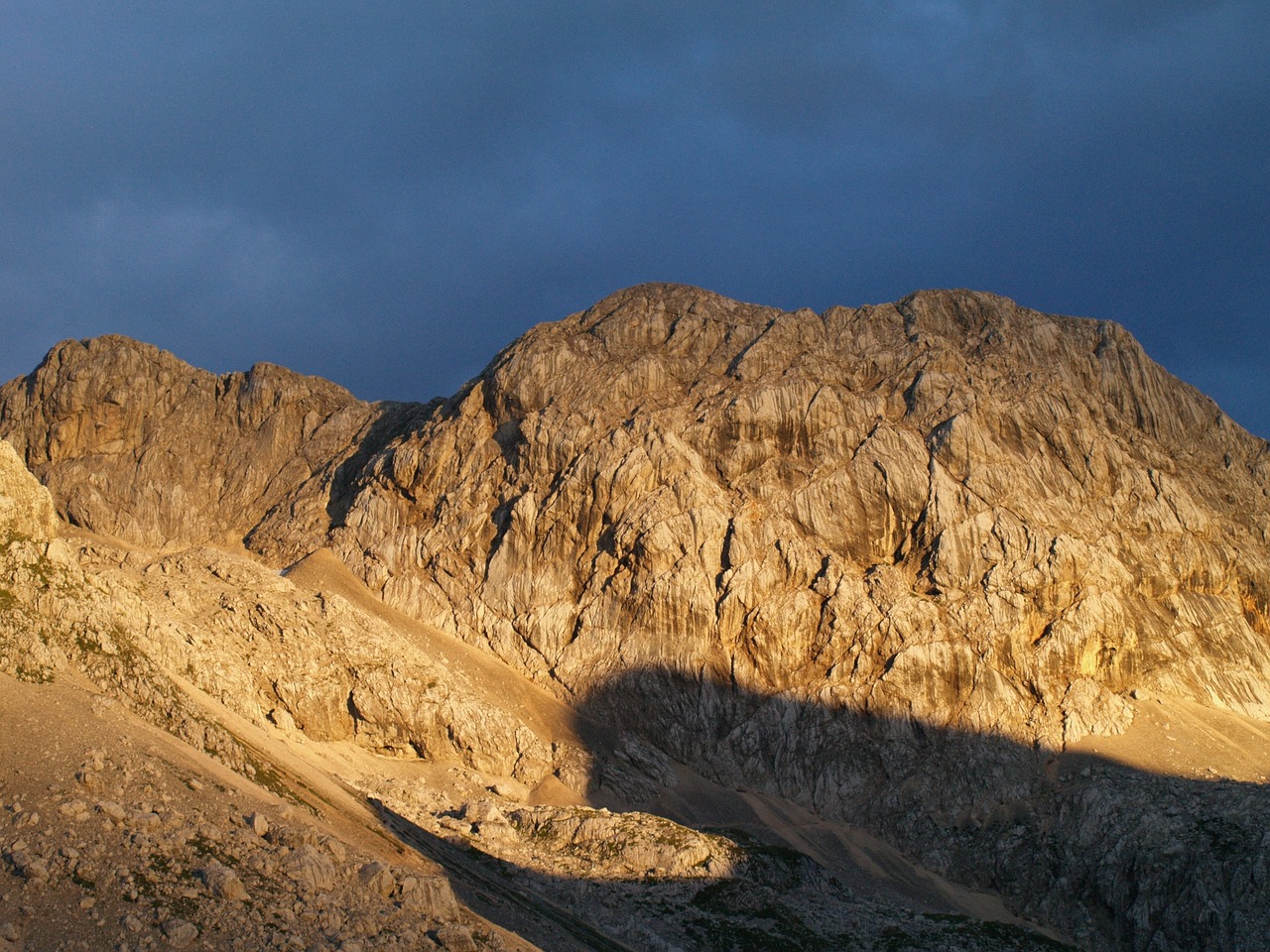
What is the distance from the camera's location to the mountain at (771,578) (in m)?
89.9

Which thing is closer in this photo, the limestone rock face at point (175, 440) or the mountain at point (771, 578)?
the mountain at point (771, 578)

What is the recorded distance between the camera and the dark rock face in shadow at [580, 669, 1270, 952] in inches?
3153

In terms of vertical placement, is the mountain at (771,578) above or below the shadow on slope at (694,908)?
above

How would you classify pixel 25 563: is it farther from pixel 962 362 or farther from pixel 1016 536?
pixel 962 362

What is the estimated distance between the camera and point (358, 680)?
91.6 metres

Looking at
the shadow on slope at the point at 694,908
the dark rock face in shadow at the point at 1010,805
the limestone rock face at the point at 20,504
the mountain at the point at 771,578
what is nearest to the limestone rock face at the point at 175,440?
the mountain at the point at 771,578

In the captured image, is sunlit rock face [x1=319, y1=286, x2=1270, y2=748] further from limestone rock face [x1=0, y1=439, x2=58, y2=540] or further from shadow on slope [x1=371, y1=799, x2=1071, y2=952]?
limestone rock face [x1=0, y1=439, x2=58, y2=540]

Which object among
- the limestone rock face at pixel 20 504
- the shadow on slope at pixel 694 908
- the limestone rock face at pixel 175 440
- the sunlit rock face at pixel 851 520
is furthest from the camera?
the limestone rock face at pixel 175 440

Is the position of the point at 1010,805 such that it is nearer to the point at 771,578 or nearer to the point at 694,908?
the point at 771,578

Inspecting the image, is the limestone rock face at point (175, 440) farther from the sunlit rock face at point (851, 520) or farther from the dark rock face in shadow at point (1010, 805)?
the dark rock face in shadow at point (1010, 805)

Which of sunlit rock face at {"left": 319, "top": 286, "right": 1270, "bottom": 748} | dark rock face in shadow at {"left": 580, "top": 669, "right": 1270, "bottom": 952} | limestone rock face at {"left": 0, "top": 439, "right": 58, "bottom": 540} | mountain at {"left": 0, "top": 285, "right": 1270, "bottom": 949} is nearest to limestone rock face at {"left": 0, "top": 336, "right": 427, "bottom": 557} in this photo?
mountain at {"left": 0, "top": 285, "right": 1270, "bottom": 949}

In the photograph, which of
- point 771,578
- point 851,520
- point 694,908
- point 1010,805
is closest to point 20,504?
point 694,908

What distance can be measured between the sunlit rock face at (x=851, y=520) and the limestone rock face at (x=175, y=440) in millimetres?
15680

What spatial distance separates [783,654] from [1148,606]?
118ft
